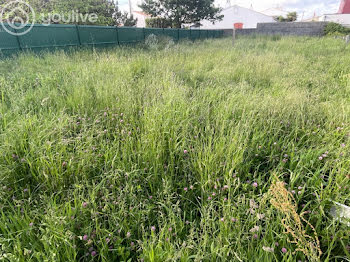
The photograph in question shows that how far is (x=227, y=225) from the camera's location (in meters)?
1.16

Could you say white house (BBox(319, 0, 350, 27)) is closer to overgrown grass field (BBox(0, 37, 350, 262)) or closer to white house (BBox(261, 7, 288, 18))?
white house (BBox(261, 7, 288, 18))

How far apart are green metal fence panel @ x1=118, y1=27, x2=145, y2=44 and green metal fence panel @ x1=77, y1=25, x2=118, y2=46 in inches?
14.8

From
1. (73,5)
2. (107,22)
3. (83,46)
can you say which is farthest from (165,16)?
(83,46)

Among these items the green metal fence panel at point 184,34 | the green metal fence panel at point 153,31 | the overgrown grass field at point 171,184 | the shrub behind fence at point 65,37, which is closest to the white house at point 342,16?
the green metal fence panel at point 184,34

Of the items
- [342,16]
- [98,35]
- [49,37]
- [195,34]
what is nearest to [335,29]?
[342,16]

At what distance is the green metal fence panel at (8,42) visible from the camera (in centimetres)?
638

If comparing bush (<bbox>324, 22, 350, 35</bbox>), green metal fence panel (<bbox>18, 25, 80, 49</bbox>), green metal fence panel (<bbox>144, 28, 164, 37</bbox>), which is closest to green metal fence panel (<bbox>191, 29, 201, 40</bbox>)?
green metal fence panel (<bbox>144, 28, 164, 37</bbox>)

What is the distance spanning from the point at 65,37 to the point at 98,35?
1.75m

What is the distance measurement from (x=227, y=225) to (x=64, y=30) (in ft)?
31.6

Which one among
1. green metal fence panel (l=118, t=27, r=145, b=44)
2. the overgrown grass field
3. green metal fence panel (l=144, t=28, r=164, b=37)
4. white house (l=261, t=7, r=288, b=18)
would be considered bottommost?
the overgrown grass field

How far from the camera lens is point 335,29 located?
1922 cm

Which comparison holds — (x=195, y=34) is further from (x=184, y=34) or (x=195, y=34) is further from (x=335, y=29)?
(x=335, y=29)

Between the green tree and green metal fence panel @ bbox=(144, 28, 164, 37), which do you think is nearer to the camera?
green metal fence panel @ bbox=(144, 28, 164, 37)

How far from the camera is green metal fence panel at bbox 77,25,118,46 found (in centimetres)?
893
